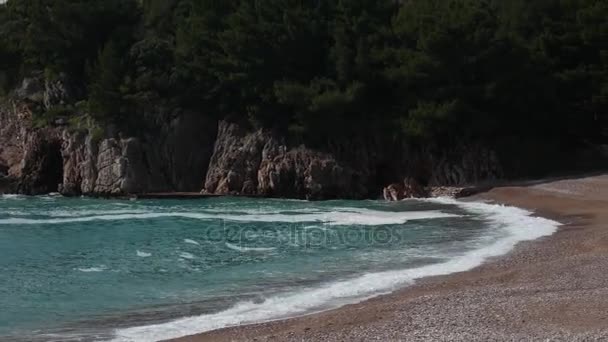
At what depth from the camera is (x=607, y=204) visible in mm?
31500

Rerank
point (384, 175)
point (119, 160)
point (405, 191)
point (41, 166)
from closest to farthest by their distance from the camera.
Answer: point (405, 191) → point (384, 175) → point (119, 160) → point (41, 166)

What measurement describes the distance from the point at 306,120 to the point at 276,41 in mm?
5647

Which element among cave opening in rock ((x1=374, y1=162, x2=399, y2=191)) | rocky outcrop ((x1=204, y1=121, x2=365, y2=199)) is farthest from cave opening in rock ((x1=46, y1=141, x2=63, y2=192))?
cave opening in rock ((x1=374, y1=162, x2=399, y2=191))

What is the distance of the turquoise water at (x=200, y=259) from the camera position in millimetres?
15359

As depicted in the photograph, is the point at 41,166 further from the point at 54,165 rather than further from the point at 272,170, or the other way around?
the point at 272,170

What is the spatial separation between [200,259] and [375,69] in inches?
1008

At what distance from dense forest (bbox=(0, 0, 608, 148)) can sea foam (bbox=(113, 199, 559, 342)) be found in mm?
20006

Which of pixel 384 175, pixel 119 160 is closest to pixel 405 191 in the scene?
pixel 384 175

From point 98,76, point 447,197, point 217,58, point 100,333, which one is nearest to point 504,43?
point 447,197

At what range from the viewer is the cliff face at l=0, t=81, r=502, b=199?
45.1 metres

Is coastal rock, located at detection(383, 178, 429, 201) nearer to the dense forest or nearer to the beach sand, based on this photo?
the dense forest

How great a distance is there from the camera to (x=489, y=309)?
43.8ft

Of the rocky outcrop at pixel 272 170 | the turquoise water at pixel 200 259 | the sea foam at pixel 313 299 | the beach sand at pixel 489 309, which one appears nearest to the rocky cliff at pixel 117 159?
the rocky outcrop at pixel 272 170

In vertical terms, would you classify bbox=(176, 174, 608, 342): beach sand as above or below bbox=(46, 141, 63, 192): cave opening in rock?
below
